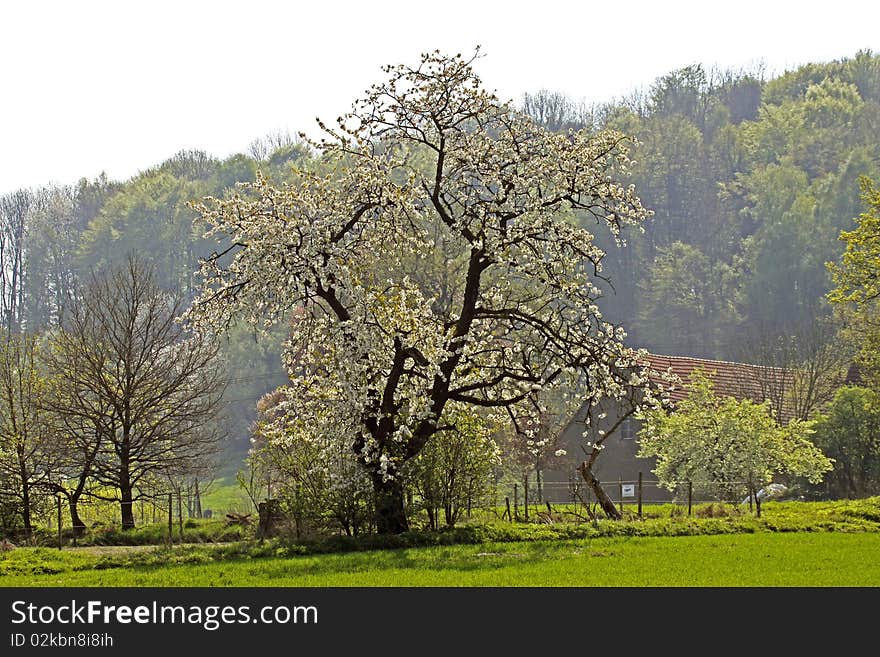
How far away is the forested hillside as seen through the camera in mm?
75688

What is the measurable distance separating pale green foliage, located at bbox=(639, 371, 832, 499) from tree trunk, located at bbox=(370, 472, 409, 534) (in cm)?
1088

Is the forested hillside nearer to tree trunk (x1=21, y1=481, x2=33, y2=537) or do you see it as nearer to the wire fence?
the wire fence

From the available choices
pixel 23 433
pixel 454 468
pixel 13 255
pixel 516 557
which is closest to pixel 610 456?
pixel 454 468

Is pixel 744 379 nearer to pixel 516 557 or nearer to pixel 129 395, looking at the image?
pixel 129 395

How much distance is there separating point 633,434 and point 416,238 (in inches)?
906

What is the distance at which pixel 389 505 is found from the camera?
1947 cm

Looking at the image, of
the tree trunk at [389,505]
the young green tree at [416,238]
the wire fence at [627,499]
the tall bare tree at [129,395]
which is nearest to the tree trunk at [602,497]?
the wire fence at [627,499]

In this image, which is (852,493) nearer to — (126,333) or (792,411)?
(792,411)

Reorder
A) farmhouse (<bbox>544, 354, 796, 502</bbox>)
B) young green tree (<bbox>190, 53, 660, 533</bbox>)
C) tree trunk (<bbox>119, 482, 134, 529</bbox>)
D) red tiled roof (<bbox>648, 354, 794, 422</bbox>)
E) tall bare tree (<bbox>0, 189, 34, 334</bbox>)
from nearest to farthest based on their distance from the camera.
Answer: young green tree (<bbox>190, 53, 660, 533</bbox>) < tree trunk (<bbox>119, 482, 134, 529</bbox>) < farmhouse (<bbox>544, 354, 796, 502</bbox>) < red tiled roof (<bbox>648, 354, 794, 422</bbox>) < tall bare tree (<bbox>0, 189, 34, 334</bbox>)

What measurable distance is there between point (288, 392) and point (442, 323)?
3.56 metres

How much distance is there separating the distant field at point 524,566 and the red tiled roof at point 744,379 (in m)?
22.8

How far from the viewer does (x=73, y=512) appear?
24.1 m

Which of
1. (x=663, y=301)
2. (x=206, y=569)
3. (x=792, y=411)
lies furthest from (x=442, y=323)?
(x=663, y=301)

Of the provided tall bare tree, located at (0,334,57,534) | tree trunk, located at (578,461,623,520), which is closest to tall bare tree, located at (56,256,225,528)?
tall bare tree, located at (0,334,57,534)
